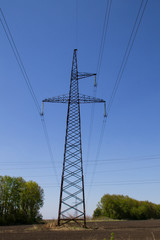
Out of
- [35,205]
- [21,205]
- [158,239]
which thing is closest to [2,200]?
[21,205]

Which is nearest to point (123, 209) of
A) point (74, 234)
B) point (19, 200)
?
point (19, 200)

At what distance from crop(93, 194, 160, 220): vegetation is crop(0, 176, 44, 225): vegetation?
1044 inches

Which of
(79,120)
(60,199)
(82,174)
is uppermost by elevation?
(79,120)

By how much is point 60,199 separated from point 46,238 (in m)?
3.85

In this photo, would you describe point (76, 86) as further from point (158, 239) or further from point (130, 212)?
point (130, 212)

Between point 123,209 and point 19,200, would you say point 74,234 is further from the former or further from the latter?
point 123,209

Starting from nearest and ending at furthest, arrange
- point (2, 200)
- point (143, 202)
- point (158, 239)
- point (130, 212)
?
point (158, 239), point (2, 200), point (130, 212), point (143, 202)

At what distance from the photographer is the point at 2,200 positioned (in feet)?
150

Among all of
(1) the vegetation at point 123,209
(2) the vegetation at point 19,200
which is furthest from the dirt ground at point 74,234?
(1) the vegetation at point 123,209

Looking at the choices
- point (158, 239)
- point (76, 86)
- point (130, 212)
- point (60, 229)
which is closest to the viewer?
point (158, 239)

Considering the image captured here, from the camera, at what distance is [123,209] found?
6569 cm

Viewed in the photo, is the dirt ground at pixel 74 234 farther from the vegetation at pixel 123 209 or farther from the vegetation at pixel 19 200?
the vegetation at pixel 123 209

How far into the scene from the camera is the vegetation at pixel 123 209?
2564 inches

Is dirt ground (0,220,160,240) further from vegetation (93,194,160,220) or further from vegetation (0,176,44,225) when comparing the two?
vegetation (93,194,160,220)
